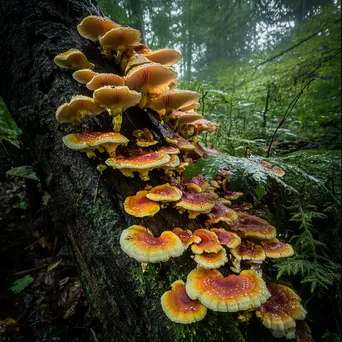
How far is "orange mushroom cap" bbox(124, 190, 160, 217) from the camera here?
5.65 feet

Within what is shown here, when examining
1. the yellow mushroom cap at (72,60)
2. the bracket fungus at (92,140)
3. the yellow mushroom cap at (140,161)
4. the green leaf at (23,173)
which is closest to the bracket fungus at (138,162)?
the yellow mushroom cap at (140,161)

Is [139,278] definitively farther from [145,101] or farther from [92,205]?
[145,101]

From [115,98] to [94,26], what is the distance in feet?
3.54

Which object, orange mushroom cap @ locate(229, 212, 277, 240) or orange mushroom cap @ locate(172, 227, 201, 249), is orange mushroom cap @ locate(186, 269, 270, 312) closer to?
orange mushroom cap @ locate(172, 227, 201, 249)

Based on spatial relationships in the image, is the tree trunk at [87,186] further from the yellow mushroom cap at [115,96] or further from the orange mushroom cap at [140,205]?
the yellow mushroom cap at [115,96]

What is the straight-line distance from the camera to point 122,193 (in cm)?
200

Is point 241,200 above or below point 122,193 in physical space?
below

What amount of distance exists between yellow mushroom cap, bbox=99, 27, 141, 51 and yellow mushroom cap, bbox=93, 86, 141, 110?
2.40 ft

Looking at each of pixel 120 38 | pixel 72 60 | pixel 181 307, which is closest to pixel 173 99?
pixel 120 38

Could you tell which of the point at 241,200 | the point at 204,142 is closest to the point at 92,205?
the point at 241,200

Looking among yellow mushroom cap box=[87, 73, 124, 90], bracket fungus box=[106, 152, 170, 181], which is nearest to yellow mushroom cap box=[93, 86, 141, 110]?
yellow mushroom cap box=[87, 73, 124, 90]

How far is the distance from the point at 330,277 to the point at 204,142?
323 centimetres

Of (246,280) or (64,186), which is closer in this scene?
(246,280)

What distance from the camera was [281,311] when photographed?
5.41 feet
